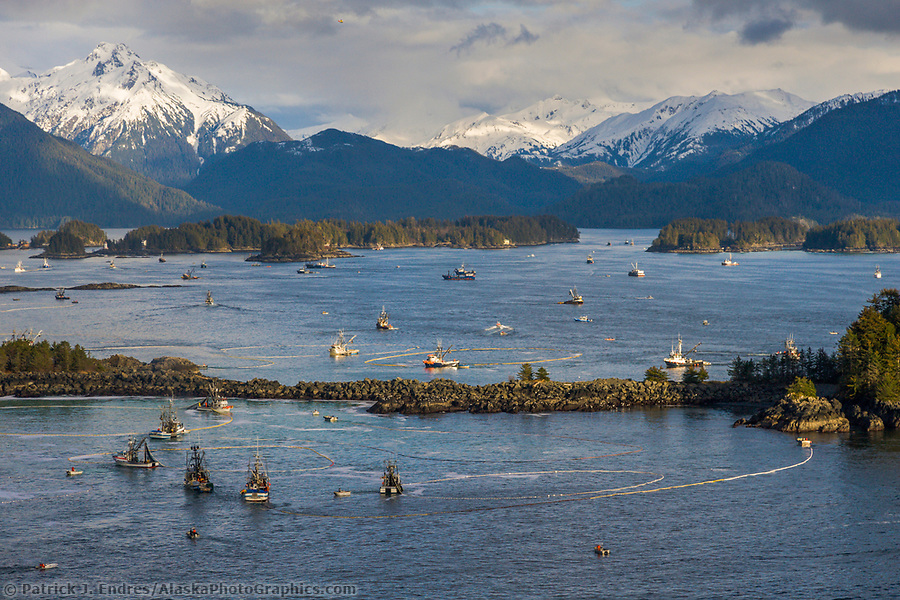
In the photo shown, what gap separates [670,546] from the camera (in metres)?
49.9

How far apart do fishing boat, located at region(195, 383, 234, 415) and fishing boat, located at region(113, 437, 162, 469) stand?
14.0 m

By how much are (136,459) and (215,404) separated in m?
16.0

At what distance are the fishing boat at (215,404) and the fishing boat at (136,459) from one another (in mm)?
13971

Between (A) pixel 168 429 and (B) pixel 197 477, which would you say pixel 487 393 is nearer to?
(A) pixel 168 429

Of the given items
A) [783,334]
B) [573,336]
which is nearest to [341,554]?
[573,336]

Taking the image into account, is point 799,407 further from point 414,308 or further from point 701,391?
point 414,308

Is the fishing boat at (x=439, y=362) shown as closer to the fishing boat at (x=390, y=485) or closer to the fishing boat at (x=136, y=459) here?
the fishing boat at (x=136, y=459)

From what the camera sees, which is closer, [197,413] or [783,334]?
[197,413]

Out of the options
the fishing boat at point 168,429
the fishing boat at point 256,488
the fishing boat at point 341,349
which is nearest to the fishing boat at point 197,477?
the fishing boat at point 256,488

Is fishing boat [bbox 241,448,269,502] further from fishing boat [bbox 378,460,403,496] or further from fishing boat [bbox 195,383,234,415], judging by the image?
fishing boat [bbox 195,383,234,415]

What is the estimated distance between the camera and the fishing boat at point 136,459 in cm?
6172

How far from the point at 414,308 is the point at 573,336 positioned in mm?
39837

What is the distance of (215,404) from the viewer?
78000mm

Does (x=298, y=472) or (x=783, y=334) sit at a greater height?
(x=783, y=334)
